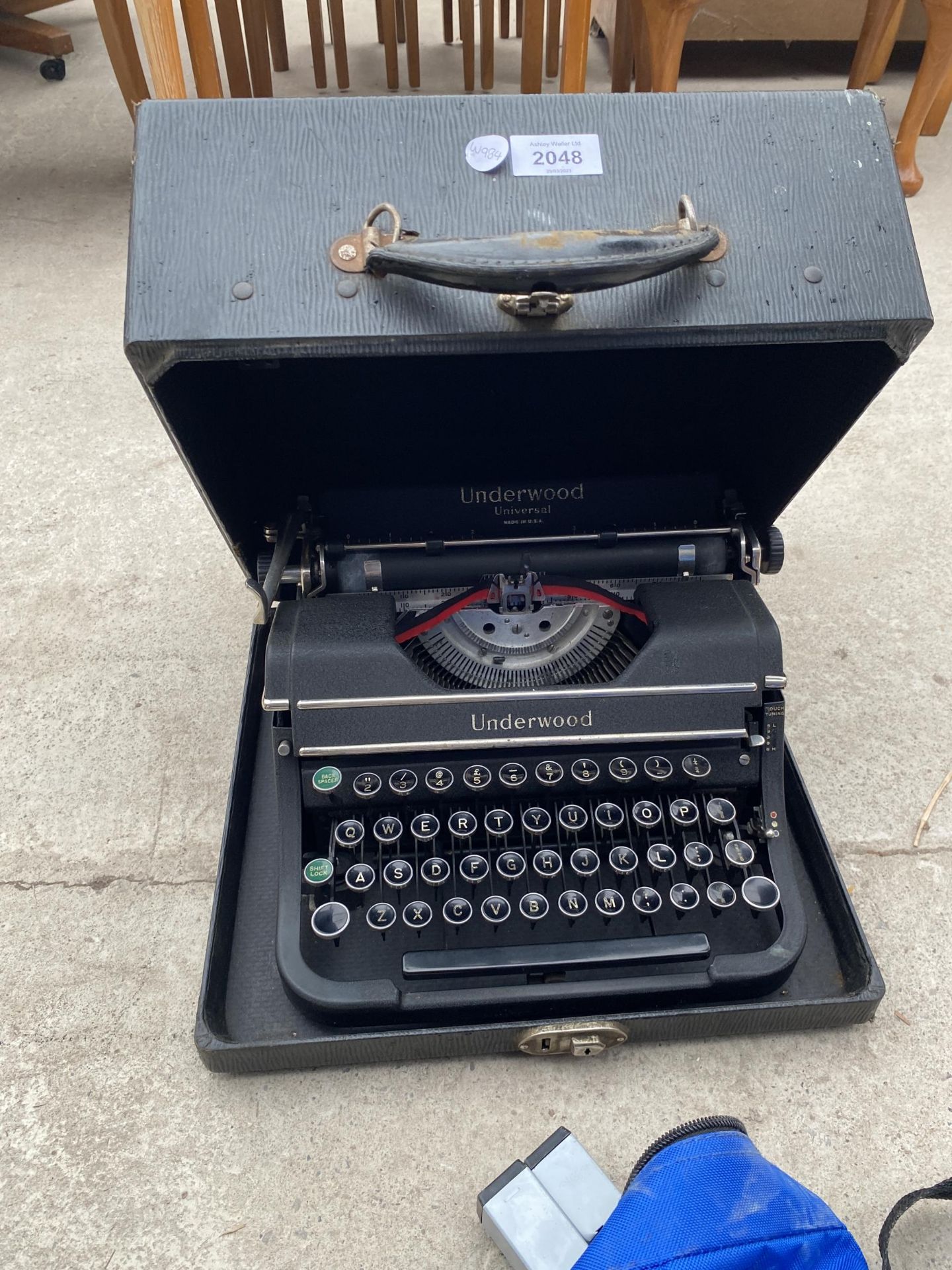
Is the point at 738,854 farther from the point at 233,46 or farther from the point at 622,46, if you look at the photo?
the point at 622,46

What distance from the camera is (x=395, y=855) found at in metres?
1.38

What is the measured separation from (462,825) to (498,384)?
0.67 m

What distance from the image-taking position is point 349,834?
1299mm

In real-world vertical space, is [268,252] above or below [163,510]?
above

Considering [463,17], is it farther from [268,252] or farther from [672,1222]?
[672,1222]

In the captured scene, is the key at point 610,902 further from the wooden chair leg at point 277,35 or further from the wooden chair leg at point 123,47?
the wooden chair leg at point 277,35

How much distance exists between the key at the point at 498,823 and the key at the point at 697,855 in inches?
10.3

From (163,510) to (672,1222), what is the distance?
6.43 ft

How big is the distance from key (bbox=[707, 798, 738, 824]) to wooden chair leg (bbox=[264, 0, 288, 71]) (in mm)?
4487

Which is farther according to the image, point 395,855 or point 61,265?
point 61,265

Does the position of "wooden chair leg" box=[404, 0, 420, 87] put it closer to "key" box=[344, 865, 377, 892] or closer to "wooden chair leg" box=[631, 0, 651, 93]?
"wooden chair leg" box=[631, 0, 651, 93]

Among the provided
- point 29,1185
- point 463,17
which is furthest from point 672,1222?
point 463,17

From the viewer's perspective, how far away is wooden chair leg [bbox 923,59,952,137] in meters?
3.71

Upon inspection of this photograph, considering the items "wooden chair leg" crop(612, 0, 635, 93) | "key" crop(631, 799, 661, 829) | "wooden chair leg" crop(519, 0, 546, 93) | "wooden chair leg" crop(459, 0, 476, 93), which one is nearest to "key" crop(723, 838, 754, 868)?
"key" crop(631, 799, 661, 829)
